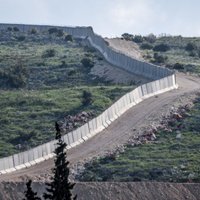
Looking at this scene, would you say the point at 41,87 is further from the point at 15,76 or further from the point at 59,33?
the point at 59,33

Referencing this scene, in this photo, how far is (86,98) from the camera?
7756 centimetres

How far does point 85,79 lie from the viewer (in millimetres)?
94875

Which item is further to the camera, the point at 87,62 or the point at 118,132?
the point at 87,62

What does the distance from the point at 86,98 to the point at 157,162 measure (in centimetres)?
2009

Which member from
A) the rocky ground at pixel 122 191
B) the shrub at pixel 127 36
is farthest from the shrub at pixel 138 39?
the rocky ground at pixel 122 191

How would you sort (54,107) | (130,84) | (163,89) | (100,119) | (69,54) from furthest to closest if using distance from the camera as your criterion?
(69,54) < (130,84) < (163,89) < (54,107) < (100,119)

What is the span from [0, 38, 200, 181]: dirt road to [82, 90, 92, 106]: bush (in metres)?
4.30

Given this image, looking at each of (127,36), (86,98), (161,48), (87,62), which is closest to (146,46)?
(161,48)

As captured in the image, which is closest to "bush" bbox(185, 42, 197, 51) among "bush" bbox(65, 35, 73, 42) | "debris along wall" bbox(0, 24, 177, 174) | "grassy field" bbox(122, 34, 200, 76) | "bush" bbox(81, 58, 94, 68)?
"grassy field" bbox(122, 34, 200, 76)

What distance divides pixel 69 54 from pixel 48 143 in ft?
165

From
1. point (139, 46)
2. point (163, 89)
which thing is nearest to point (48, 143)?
point (163, 89)

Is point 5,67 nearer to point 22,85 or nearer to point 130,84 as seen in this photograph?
point 22,85

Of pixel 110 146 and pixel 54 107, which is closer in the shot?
pixel 110 146

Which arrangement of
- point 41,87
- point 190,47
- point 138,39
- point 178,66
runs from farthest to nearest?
point 138,39
point 190,47
point 178,66
point 41,87
